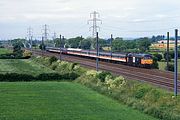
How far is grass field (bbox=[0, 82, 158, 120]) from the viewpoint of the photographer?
28.3 meters

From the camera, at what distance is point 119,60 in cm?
8612

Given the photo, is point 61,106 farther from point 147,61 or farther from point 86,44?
point 86,44

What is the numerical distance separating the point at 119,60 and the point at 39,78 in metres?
26.8

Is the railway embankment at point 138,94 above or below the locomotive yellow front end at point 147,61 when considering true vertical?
below

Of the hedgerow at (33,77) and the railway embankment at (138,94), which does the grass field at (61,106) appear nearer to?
the railway embankment at (138,94)

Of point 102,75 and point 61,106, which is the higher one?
point 102,75

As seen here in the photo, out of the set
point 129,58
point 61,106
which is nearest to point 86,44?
point 129,58

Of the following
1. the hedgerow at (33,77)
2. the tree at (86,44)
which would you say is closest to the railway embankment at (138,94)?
the hedgerow at (33,77)

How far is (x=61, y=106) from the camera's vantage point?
111 feet

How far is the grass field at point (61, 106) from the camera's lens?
92.8ft

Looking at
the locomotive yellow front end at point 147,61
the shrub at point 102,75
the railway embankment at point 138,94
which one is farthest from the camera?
the locomotive yellow front end at point 147,61

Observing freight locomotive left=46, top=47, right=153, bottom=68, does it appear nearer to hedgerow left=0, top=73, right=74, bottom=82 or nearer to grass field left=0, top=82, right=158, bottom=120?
hedgerow left=0, top=73, right=74, bottom=82

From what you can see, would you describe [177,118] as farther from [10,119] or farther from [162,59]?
[162,59]

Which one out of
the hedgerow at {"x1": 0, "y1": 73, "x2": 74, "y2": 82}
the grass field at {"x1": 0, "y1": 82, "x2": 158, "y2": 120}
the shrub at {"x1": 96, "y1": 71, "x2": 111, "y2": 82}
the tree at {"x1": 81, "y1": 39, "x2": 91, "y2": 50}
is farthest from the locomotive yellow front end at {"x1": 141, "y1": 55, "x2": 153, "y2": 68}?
the tree at {"x1": 81, "y1": 39, "x2": 91, "y2": 50}
